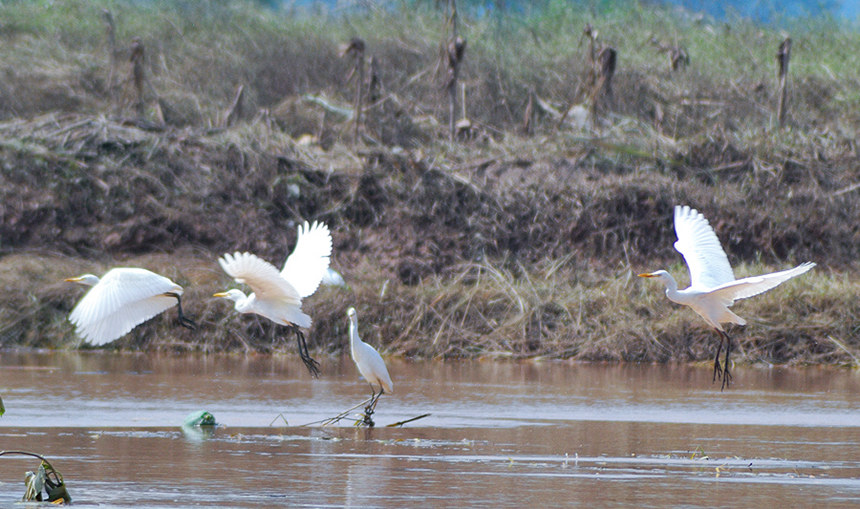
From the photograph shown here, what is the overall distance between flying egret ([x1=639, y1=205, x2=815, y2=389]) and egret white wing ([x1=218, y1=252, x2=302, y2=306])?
3.22 m

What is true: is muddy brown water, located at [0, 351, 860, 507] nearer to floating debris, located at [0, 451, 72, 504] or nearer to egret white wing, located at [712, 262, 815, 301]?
floating debris, located at [0, 451, 72, 504]

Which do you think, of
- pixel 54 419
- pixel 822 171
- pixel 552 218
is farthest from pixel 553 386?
pixel 822 171

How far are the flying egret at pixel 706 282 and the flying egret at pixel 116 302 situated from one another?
4.34 meters

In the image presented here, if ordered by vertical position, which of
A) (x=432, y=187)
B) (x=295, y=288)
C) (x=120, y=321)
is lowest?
(x=120, y=321)

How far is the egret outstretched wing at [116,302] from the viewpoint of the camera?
11.2 m

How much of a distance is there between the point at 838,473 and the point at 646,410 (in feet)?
12.6

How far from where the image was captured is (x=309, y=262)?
42.2 ft

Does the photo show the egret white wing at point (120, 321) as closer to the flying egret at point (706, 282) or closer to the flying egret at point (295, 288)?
the flying egret at point (295, 288)

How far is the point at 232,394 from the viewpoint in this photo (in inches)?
544

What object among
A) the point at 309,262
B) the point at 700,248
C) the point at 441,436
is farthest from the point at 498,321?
the point at 441,436

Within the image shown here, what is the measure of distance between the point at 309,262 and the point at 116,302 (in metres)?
2.22

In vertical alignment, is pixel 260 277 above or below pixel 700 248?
below

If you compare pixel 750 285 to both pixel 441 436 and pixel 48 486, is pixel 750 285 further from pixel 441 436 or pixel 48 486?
pixel 48 486

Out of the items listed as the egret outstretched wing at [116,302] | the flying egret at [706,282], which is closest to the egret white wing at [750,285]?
the flying egret at [706,282]
